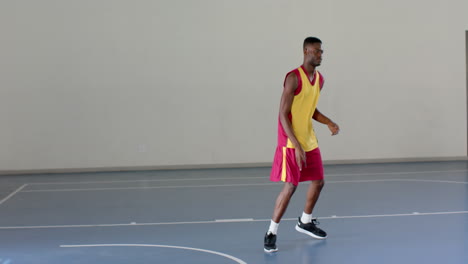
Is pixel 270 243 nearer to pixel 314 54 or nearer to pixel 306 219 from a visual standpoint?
pixel 306 219

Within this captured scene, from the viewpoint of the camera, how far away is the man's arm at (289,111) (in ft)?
14.5

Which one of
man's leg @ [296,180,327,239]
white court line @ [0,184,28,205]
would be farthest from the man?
white court line @ [0,184,28,205]

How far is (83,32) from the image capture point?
10.1m

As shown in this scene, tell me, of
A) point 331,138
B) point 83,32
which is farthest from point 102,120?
point 331,138

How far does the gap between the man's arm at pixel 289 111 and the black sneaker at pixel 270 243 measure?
0.58 metres

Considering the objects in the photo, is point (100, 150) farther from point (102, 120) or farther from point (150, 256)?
point (150, 256)

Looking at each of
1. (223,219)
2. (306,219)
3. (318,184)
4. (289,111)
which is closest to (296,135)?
(289,111)

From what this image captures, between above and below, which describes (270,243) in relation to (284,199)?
below

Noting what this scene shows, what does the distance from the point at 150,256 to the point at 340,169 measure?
6.02 m

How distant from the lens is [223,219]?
5.79 m

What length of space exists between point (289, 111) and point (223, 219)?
174 cm

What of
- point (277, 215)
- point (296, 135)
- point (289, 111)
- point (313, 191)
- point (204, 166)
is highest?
point (289, 111)

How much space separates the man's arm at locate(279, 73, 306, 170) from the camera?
441 centimetres

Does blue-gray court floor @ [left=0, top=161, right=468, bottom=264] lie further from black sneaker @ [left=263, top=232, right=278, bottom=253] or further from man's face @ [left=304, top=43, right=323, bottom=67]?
man's face @ [left=304, top=43, right=323, bottom=67]
